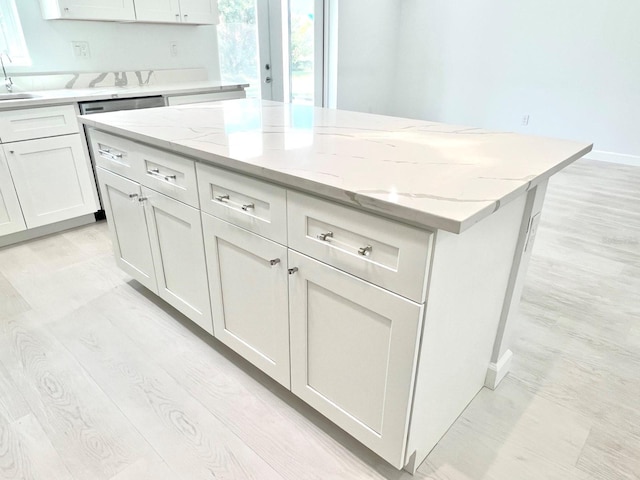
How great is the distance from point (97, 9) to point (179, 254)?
222 centimetres

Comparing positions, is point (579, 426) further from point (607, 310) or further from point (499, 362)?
point (607, 310)

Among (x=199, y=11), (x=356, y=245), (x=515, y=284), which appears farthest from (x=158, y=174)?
(x=199, y=11)

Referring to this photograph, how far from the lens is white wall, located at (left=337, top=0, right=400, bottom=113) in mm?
5148

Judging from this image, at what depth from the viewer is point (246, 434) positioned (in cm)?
147

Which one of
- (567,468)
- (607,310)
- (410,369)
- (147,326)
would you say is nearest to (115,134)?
(147,326)

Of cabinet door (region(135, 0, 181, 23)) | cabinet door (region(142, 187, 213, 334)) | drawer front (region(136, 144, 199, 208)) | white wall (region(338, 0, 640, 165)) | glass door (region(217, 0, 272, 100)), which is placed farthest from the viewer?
white wall (region(338, 0, 640, 165))

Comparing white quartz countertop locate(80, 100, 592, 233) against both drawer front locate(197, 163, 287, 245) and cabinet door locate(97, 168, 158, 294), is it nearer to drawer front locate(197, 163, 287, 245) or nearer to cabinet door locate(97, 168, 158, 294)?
drawer front locate(197, 163, 287, 245)

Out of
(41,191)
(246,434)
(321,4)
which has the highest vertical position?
(321,4)

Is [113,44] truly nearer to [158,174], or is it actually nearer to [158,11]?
[158,11]

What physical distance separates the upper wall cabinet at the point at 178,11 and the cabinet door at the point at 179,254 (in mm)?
2091

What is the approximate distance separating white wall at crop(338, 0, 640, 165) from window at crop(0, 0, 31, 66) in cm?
327

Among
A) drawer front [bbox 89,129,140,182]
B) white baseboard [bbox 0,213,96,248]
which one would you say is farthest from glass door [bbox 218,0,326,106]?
drawer front [bbox 89,129,140,182]

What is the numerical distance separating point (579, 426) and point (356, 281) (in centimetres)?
105

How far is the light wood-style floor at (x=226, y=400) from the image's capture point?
53.6 inches
